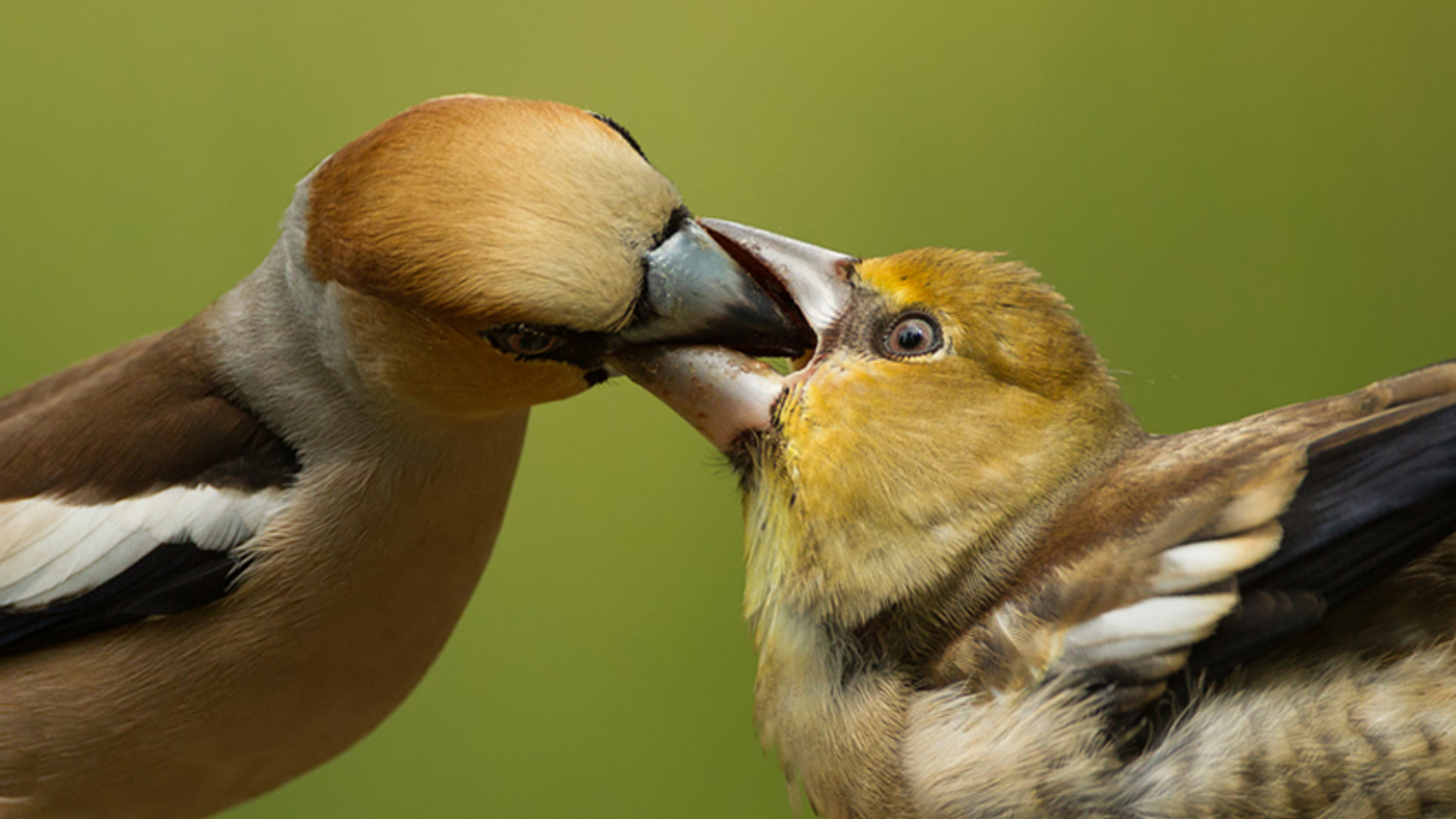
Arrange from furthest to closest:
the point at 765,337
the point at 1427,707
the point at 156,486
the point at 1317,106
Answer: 1. the point at 1317,106
2. the point at 156,486
3. the point at 765,337
4. the point at 1427,707

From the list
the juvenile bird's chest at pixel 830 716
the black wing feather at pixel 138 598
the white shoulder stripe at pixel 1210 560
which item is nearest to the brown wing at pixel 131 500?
the black wing feather at pixel 138 598

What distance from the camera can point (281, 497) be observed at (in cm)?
133

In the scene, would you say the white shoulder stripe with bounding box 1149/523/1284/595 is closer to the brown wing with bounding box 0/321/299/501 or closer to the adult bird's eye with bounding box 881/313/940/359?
the adult bird's eye with bounding box 881/313/940/359

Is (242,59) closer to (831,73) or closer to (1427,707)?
(831,73)

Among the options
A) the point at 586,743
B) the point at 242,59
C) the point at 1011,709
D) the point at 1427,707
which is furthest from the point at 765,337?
the point at 242,59

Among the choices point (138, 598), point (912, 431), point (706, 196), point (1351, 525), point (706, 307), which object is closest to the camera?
point (1351, 525)

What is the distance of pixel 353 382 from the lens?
4.25ft

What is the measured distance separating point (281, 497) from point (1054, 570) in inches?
31.2

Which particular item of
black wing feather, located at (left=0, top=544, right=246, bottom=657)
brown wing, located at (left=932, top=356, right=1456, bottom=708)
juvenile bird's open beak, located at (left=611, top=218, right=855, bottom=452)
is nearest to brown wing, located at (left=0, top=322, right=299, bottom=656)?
black wing feather, located at (left=0, top=544, right=246, bottom=657)

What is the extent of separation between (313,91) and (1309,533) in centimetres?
177

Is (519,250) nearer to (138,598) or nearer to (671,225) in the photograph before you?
(671,225)

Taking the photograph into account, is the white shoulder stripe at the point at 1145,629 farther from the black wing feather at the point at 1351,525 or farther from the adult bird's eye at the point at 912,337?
the adult bird's eye at the point at 912,337

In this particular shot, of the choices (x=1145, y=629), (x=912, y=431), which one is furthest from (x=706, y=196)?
(x=1145, y=629)

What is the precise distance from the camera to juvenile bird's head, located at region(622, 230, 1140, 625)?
38.4 inches
